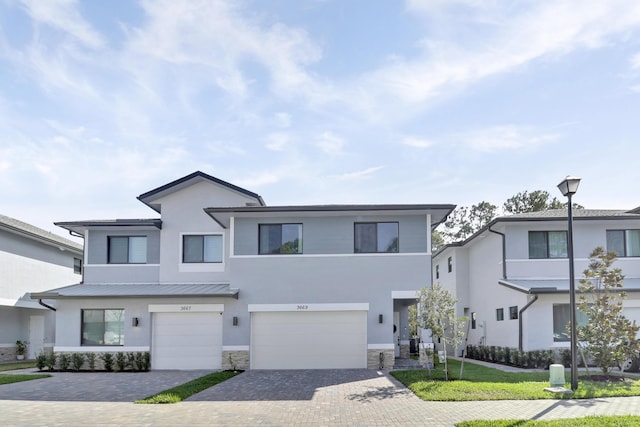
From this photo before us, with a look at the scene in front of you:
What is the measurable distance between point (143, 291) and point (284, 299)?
17.5 feet

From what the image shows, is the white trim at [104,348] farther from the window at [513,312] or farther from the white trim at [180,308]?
the window at [513,312]

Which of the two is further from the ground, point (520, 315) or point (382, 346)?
point (520, 315)

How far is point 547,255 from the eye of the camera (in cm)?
2289

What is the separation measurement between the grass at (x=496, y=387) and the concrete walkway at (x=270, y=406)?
40 centimetres

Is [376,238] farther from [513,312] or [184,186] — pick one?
[184,186]

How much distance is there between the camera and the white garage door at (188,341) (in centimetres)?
2091

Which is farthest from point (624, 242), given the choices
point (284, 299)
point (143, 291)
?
point (143, 291)

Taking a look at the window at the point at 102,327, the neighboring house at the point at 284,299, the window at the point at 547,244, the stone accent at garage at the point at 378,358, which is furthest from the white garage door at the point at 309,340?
the window at the point at 547,244

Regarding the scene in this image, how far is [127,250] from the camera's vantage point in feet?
78.4

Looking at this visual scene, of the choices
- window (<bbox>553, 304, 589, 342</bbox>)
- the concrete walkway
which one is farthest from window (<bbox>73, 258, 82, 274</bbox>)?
window (<bbox>553, 304, 589, 342</bbox>)

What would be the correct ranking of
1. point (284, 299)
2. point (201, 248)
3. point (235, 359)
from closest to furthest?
1. point (235, 359)
2. point (284, 299)
3. point (201, 248)

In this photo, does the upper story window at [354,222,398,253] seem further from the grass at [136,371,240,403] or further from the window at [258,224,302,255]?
the grass at [136,371,240,403]

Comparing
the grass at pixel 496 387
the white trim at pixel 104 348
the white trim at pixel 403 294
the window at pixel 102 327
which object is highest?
the white trim at pixel 403 294

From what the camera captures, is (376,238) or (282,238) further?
(282,238)
